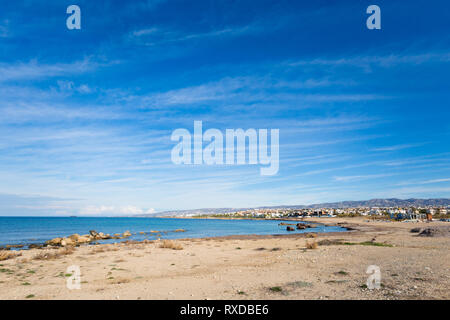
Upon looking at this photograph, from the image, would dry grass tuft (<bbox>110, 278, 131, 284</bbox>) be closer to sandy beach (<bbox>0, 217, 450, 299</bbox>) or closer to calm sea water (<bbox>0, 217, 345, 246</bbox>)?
sandy beach (<bbox>0, 217, 450, 299</bbox>)

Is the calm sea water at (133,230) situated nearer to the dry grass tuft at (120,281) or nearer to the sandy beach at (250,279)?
the sandy beach at (250,279)

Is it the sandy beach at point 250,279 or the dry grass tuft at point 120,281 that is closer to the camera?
the sandy beach at point 250,279

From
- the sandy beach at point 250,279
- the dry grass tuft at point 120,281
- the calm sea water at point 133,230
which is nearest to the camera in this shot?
the sandy beach at point 250,279

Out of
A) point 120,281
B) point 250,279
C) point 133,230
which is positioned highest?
point 250,279

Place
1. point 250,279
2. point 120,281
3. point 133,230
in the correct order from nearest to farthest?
point 250,279
point 120,281
point 133,230

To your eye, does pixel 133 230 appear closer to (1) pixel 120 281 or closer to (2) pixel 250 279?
(1) pixel 120 281

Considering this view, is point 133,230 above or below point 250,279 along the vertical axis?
below

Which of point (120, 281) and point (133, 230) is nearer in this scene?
point (120, 281)

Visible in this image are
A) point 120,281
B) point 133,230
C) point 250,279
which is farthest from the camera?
point 133,230

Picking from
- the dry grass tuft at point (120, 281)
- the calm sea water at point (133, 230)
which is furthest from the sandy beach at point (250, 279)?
the calm sea water at point (133, 230)

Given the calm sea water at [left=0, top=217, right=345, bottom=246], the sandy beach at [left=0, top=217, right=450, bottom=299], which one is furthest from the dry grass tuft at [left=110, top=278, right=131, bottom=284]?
the calm sea water at [left=0, top=217, right=345, bottom=246]

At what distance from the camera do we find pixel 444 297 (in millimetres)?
9883

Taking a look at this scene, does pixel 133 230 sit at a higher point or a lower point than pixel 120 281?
lower

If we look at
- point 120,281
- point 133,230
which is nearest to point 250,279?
point 120,281
